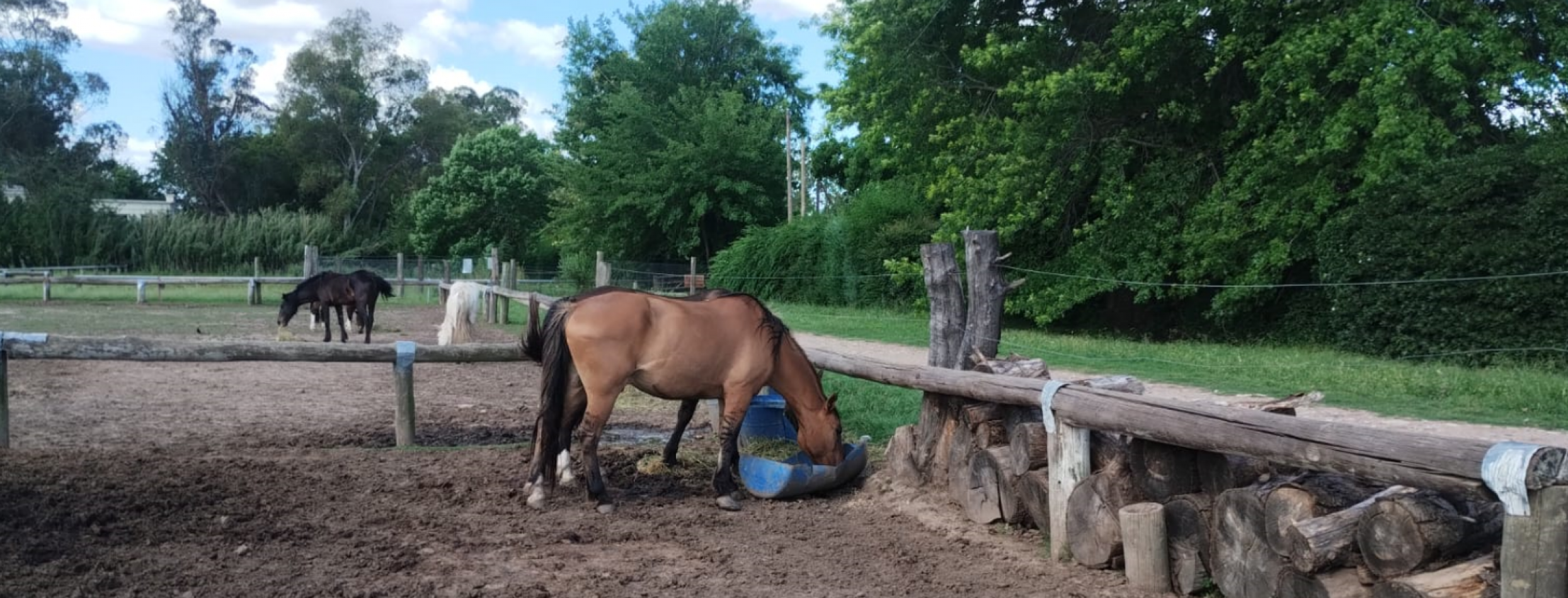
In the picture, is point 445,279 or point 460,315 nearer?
point 460,315

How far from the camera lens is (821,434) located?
6344mm

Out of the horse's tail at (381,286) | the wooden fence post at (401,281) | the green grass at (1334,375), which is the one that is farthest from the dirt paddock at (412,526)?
the wooden fence post at (401,281)

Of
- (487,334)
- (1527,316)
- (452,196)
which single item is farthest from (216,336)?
(452,196)

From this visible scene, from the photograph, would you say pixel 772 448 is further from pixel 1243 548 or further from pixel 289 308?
pixel 289 308

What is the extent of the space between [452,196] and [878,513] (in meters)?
47.6

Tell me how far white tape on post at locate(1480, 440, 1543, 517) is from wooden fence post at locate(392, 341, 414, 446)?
647 cm

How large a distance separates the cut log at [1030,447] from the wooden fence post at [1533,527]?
2306mm

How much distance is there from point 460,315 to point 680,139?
2173cm

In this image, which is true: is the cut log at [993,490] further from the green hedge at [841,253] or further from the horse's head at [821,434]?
the green hedge at [841,253]

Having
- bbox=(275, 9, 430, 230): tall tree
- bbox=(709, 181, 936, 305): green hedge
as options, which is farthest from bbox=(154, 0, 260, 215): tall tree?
bbox=(709, 181, 936, 305): green hedge

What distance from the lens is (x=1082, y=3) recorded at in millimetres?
18359

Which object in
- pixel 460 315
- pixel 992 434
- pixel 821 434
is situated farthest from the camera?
pixel 460 315

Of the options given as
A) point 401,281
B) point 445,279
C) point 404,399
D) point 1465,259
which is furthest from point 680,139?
point 404,399

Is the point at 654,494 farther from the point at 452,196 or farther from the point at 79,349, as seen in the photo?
the point at 452,196
